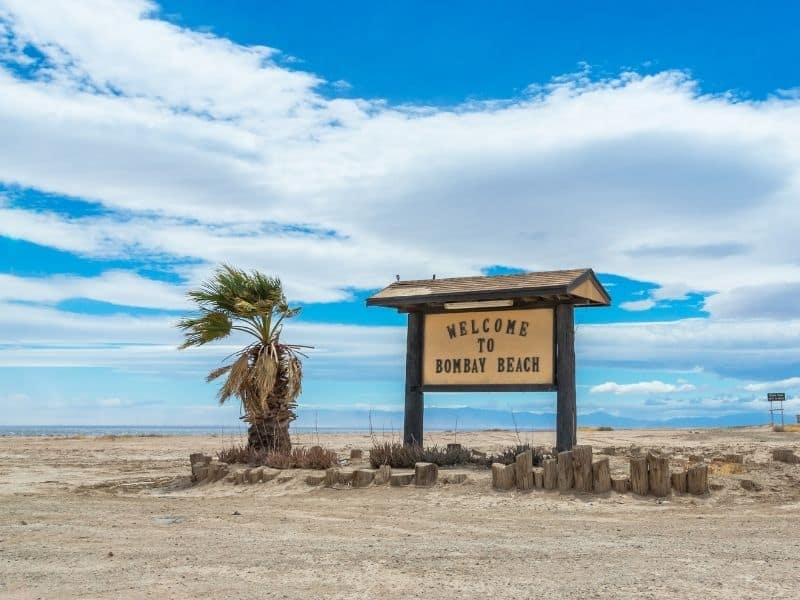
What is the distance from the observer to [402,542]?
8430 millimetres

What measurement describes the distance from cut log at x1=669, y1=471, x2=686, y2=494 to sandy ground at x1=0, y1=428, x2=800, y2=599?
0.27m

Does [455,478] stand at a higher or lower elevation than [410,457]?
lower

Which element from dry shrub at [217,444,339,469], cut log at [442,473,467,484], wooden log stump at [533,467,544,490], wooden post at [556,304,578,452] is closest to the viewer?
wooden log stump at [533,467,544,490]

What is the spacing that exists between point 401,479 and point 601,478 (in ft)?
10.5

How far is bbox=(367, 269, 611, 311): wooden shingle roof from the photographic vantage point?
14.5 m

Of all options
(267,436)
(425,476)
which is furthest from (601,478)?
(267,436)

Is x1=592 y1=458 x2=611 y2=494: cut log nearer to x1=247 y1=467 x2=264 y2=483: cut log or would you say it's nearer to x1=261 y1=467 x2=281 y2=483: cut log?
x1=261 y1=467 x2=281 y2=483: cut log

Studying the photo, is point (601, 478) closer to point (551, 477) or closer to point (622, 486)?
point (622, 486)

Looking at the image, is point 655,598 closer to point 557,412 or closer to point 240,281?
point 557,412

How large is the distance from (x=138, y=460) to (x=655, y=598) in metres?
17.9

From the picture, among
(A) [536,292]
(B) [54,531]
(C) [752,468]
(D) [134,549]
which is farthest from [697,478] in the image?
(B) [54,531]

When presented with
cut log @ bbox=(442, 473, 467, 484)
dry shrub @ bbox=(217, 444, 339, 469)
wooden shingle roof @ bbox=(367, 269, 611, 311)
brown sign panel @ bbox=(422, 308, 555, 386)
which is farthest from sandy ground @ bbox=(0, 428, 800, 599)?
wooden shingle roof @ bbox=(367, 269, 611, 311)

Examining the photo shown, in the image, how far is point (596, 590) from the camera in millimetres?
6254

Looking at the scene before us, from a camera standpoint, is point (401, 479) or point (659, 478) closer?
point (659, 478)
